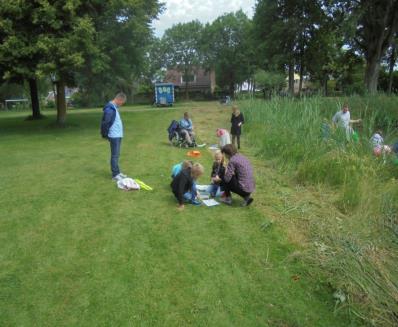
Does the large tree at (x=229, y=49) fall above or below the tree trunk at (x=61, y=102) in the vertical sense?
above

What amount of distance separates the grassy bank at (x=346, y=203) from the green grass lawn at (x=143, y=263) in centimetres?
31

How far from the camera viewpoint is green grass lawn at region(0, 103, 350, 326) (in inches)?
137

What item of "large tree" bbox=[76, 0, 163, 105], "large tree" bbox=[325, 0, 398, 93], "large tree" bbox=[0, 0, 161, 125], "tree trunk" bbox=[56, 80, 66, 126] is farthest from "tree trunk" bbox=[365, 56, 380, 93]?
"tree trunk" bbox=[56, 80, 66, 126]

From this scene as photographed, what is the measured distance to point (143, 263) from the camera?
436 centimetres

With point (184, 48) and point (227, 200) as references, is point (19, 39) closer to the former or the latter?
point (227, 200)

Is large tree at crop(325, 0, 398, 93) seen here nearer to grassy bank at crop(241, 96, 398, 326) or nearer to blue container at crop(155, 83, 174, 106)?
grassy bank at crop(241, 96, 398, 326)

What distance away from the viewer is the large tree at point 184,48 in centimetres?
6303

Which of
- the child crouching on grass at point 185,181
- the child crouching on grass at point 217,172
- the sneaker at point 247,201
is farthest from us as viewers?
the child crouching on grass at point 217,172

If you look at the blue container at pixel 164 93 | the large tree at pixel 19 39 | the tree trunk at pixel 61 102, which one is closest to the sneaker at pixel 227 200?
the large tree at pixel 19 39

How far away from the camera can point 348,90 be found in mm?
16016

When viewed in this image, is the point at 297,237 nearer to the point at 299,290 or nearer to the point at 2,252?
the point at 299,290

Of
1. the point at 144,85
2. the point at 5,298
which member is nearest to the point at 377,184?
the point at 5,298

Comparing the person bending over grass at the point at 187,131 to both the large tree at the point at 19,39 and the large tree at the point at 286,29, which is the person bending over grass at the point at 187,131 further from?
the large tree at the point at 286,29

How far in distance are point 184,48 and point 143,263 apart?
6284cm
